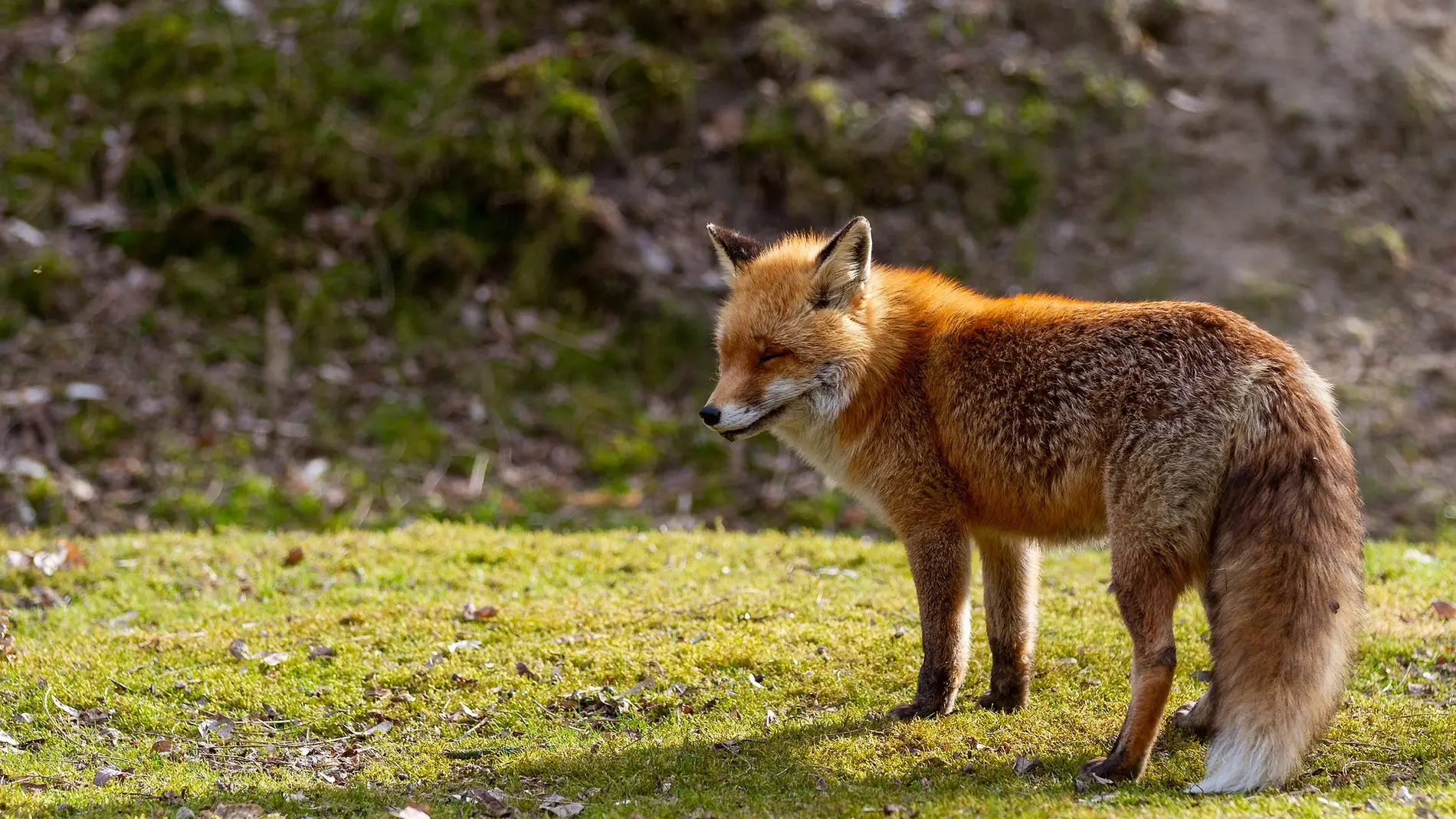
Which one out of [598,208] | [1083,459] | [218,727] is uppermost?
[1083,459]

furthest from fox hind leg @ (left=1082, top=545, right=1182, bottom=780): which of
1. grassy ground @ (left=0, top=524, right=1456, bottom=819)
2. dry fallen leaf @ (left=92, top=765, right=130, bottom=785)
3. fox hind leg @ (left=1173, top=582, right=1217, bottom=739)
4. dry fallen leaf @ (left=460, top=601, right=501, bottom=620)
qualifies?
dry fallen leaf @ (left=92, top=765, right=130, bottom=785)

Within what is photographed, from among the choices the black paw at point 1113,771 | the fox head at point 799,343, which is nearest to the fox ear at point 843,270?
the fox head at point 799,343

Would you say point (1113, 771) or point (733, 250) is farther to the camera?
point (733, 250)

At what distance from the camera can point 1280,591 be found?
14.5 feet

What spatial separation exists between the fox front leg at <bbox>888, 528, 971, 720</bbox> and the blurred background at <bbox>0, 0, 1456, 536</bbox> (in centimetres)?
484

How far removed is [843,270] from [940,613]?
63.9 inches

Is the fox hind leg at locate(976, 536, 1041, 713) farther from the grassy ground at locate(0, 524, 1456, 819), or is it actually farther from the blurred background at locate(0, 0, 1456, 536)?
the blurred background at locate(0, 0, 1456, 536)

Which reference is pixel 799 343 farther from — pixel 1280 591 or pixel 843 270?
pixel 1280 591

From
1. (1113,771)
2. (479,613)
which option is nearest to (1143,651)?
(1113,771)

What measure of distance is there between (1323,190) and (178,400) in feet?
37.0

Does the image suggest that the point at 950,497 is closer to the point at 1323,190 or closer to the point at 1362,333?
the point at 1362,333

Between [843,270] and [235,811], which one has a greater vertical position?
[843,270]

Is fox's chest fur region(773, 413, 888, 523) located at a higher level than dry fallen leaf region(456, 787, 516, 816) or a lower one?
higher

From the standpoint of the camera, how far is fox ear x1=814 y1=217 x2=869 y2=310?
18.7 ft
